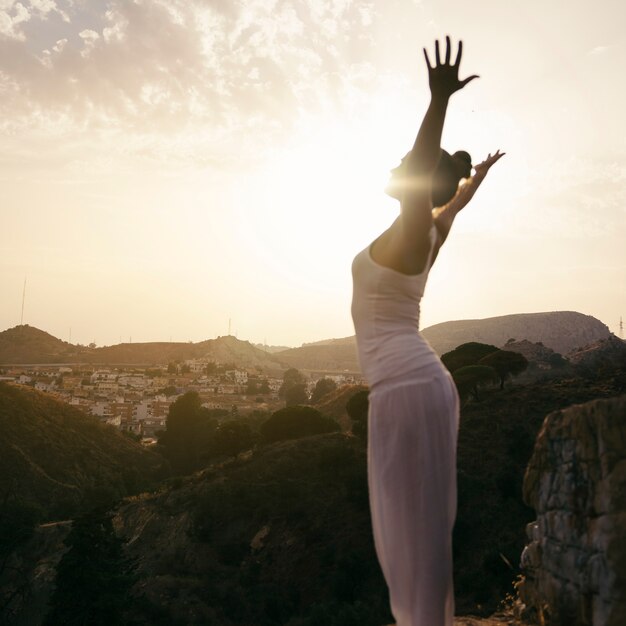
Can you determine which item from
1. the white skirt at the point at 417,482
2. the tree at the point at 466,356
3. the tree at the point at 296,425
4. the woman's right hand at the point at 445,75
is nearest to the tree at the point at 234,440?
the tree at the point at 296,425

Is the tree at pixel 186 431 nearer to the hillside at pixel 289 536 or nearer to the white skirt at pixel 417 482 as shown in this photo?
the hillside at pixel 289 536

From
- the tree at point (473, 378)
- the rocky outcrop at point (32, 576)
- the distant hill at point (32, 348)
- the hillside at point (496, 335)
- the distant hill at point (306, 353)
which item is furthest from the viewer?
the hillside at point (496, 335)

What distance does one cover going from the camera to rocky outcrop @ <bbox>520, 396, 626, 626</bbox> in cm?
322

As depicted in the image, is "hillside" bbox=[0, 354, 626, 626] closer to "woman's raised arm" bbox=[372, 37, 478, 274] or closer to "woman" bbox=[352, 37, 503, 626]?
"woman" bbox=[352, 37, 503, 626]

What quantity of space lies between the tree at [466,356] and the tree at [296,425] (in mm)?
7147

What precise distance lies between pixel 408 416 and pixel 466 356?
3541 cm

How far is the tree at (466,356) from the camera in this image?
3575cm

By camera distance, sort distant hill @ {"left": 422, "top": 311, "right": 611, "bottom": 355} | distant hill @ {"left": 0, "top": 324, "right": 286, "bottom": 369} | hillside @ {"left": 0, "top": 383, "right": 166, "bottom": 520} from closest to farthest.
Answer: hillside @ {"left": 0, "top": 383, "right": 166, "bottom": 520} → distant hill @ {"left": 0, "top": 324, "right": 286, "bottom": 369} → distant hill @ {"left": 422, "top": 311, "right": 611, "bottom": 355}

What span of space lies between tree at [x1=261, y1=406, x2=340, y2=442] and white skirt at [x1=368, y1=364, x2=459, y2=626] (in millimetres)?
31933

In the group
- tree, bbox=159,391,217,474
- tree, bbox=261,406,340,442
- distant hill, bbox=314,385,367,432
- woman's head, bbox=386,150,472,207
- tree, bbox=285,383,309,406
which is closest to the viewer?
woman's head, bbox=386,150,472,207

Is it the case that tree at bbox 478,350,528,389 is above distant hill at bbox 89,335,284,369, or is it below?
below

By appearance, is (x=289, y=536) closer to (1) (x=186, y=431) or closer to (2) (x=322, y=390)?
(1) (x=186, y=431)

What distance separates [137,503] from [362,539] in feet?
39.9

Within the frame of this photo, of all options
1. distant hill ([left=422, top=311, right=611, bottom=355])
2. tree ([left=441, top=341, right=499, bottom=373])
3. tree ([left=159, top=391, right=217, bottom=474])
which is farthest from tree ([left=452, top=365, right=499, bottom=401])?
distant hill ([left=422, top=311, right=611, bottom=355])
